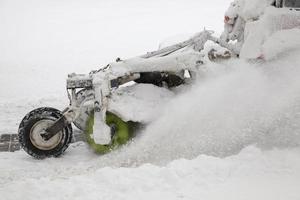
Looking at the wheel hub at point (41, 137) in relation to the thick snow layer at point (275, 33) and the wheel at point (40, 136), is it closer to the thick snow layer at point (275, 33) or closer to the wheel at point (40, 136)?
the wheel at point (40, 136)

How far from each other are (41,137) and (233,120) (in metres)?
2.28

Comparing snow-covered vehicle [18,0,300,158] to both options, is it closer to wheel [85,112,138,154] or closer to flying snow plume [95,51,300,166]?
wheel [85,112,138,154]

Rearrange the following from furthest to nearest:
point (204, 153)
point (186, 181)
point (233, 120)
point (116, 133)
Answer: point (116, 133)
point (233, 120)
point (204, 153)
point (186, 181)

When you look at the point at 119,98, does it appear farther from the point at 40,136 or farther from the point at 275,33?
the point at 275,33

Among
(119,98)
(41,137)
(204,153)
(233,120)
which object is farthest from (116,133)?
(233,120)

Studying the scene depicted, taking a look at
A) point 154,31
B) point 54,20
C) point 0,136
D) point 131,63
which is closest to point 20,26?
point 54,20

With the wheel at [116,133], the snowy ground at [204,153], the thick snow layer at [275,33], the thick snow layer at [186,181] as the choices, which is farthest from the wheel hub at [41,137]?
the thick snow layer at [275,33]

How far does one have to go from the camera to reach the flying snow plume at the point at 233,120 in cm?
506

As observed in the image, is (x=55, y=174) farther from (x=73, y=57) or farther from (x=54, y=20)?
(x=54, y=20)

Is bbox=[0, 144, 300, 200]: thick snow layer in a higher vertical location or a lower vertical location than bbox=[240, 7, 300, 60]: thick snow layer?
lower

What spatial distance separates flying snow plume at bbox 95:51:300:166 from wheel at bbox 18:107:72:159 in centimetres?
64

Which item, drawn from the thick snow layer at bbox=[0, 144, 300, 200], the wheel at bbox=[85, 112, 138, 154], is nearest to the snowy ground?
the thick snow layer at bbox=[0, 144, 300, 200]

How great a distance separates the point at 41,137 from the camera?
5395 millimetres

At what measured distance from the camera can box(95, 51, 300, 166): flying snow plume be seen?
16.6 feet
